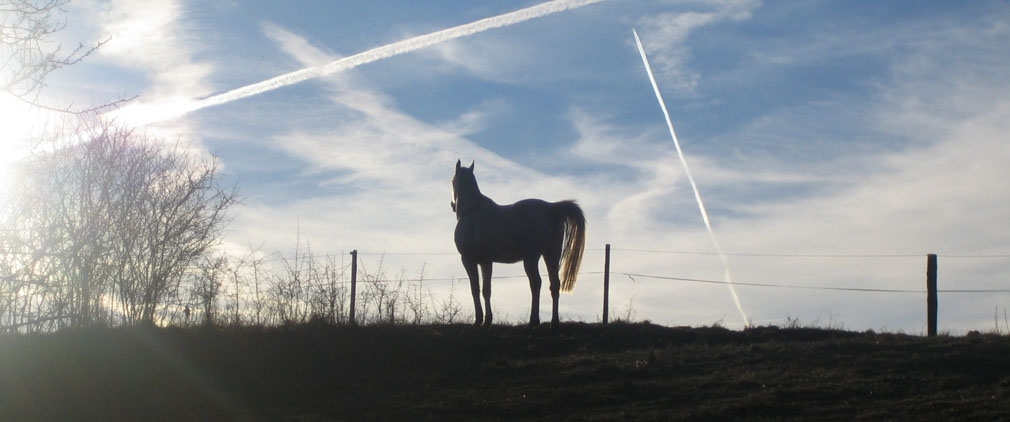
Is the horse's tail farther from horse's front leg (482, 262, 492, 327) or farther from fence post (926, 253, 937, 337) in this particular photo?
fence post (926, 253, 937, 337)

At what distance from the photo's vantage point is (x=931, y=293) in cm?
1488

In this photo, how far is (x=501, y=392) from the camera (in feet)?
31.8

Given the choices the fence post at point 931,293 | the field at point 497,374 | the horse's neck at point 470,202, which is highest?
the horse's neck at point 470,202

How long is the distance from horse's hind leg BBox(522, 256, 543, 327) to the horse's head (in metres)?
1.50

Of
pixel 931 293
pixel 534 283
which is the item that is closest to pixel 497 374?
pixel 534 283

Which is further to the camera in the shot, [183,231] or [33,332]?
[183,231]

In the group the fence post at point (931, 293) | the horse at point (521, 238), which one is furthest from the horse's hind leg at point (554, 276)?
the fence post at point (931, 293)

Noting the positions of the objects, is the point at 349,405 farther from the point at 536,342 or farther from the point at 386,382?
the point at 536,342

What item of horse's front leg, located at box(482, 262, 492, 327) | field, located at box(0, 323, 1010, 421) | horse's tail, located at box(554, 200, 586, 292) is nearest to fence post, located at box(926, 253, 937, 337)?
field, located at box(0, 323, 1010, 421)

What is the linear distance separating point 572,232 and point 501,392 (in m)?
5.02

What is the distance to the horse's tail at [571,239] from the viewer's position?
14.3 meters

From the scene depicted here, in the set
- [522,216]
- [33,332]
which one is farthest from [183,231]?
[522,216]

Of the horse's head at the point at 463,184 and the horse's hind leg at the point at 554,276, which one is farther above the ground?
the horse's head at the point at 463,184

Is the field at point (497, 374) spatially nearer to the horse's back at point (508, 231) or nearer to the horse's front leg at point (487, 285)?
the horse's front leg at point (487, 285)
